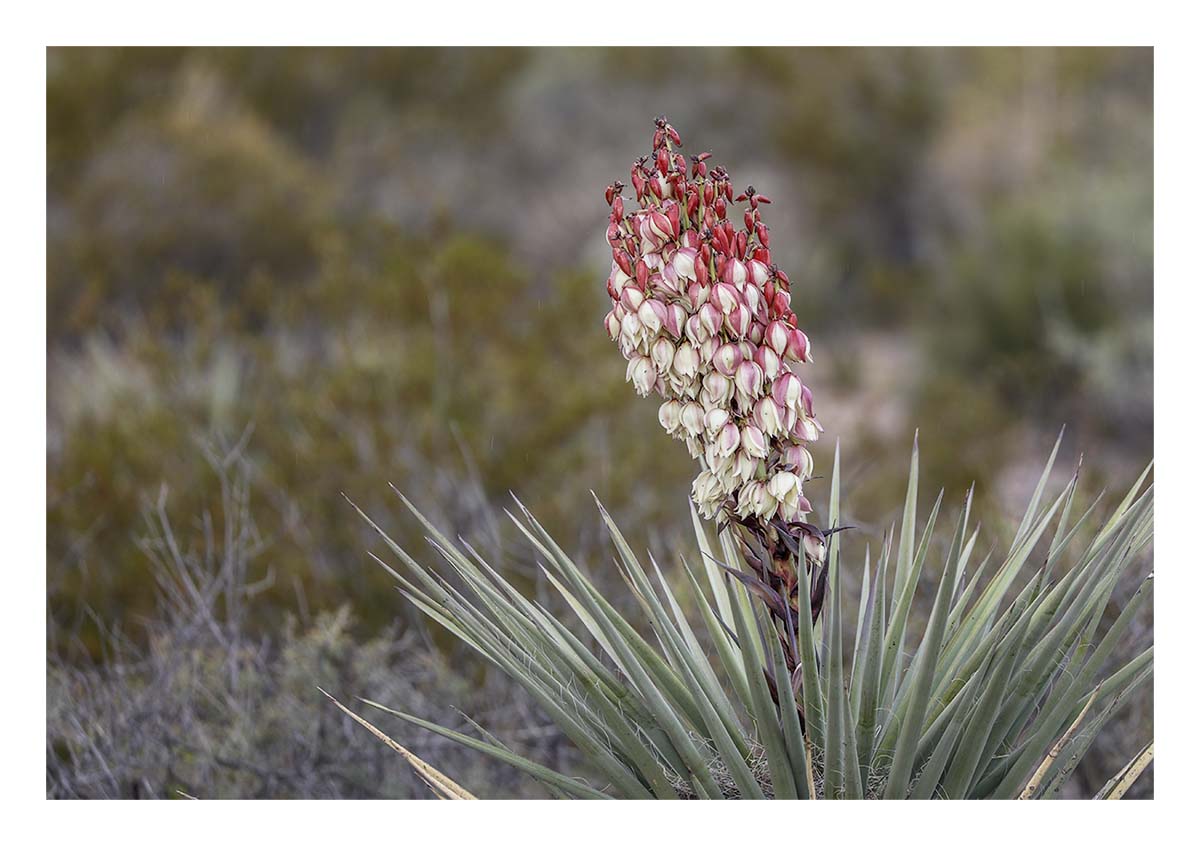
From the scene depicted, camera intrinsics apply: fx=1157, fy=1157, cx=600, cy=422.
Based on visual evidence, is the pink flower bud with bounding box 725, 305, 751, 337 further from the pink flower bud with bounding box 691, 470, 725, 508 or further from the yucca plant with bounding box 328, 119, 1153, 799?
the pink flower bud with bounding box 691, 470, 725, 508

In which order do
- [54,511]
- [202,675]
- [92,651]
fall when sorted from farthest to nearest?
[54,511], [92,651], [202,675]

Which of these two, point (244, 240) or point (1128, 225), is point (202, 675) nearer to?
point (244, 240)

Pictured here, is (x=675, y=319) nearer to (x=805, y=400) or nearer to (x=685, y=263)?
(x=685, y=263)

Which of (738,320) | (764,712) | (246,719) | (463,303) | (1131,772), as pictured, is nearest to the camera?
(738,320)

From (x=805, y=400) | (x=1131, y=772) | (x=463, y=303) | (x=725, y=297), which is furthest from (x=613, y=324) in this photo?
(x=463, y=303)

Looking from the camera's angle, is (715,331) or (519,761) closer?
(715,331)

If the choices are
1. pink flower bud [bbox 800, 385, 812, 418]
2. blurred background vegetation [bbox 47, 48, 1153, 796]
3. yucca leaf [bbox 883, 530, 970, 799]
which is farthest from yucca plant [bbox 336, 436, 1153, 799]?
blurred background vegetation [bbox 47, 48, 1153, 796]

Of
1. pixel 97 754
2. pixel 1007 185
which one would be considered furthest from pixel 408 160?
pixel 97 754
